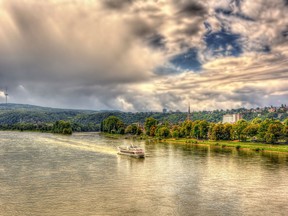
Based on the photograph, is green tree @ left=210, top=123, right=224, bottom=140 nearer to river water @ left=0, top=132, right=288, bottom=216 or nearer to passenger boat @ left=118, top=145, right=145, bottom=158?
passenger boat @ left=118, top=145, right=145, bottom=158

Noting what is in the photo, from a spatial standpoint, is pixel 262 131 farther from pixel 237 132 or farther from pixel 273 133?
pixel 237 132

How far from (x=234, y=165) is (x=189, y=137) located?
89.0 metres

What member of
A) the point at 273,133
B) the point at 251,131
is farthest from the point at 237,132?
the point at 273,133

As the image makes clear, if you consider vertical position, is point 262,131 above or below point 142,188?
above

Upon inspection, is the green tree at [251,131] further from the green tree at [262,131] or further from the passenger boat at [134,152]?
the passenger boat at [134,152]

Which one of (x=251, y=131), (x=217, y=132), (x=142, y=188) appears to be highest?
(x=251, y=131)

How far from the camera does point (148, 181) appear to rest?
53.4 meters

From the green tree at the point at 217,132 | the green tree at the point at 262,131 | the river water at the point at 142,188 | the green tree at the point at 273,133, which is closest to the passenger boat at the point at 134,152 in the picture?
the river water at the point at 142,188

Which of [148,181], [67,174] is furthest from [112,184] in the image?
[67,174]

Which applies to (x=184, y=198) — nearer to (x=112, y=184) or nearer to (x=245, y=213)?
(x=245, y=213)

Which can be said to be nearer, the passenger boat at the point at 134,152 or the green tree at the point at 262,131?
the passenger boat at the point at 134,152

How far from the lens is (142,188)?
1876 inches

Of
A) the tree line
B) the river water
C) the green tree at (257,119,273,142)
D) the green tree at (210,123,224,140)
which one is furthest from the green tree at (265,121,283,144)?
the river water

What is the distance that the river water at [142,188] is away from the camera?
37188 mm
